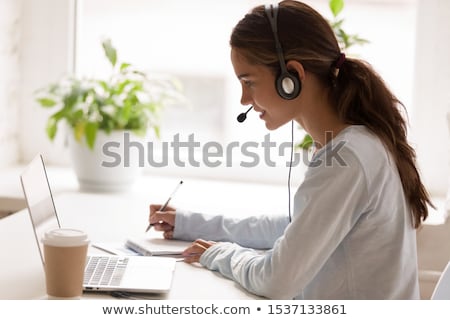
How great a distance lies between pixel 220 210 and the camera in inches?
86.2

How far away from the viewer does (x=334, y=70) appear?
152cm

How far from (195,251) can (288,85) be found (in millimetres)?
409

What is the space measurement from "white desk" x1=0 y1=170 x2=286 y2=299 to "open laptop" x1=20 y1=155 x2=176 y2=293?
1.0 inches

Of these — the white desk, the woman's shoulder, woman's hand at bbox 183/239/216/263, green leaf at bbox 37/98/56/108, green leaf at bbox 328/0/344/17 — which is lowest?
the white desk

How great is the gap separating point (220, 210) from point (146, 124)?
0.54 m

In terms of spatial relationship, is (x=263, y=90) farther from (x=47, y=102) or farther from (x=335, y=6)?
(x=47, y=102)

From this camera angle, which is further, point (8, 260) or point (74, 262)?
point (8, 260)

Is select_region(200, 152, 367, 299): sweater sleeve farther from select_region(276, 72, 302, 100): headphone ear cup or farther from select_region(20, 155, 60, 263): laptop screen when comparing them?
select_region(20, 155, 60, 263): laptop screen

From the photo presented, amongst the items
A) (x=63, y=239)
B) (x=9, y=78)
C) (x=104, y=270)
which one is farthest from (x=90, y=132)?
(x=63, y=239)

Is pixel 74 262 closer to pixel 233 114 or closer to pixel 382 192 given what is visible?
pixel 382 192

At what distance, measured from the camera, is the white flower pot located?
251 centimetres

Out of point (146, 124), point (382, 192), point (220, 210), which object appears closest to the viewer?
point (382, 192)

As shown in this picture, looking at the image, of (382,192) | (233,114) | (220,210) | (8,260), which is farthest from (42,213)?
(233,114)

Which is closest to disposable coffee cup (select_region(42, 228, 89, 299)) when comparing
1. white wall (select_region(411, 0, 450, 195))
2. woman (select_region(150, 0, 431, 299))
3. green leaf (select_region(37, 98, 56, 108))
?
woman (select_region(150, 0, 431, 299))
